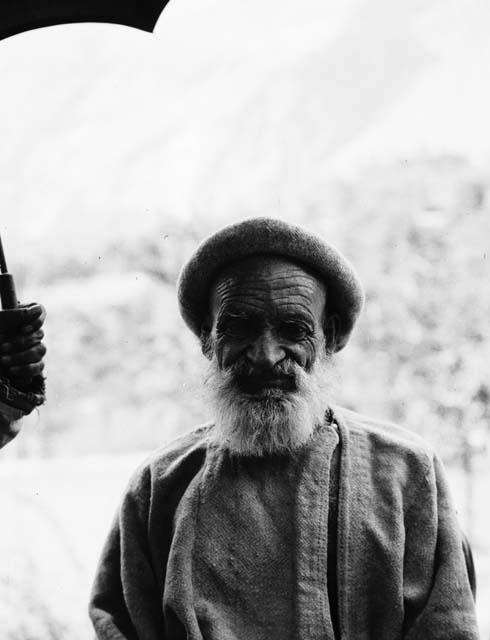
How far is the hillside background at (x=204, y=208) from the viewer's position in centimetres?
264

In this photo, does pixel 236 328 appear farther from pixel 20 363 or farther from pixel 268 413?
pixel 20 363

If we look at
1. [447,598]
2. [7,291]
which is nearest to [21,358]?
[7,291]

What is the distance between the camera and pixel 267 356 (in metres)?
1.63

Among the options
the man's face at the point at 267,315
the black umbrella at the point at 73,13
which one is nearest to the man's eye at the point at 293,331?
the man's face at the point at 267,315

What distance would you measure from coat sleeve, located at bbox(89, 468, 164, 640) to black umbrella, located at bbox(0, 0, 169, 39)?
105 cm

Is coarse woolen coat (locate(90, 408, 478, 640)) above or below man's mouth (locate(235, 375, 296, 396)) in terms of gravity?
below

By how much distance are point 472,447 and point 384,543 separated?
1166 mm

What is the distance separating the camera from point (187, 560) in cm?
164

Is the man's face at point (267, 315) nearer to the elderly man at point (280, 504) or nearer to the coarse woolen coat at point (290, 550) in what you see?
the elderly man at point (280, 504)

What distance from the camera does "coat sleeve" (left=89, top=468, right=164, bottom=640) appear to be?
5.53ft

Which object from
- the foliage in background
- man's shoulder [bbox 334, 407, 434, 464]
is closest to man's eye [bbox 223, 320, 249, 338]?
man's shoulder [bbox 334, 407, 434, 464]

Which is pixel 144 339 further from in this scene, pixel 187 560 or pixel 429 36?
pixel 429 36

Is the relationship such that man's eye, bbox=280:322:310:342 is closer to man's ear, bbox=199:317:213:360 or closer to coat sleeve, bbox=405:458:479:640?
man's ear, bbox=199:317:213:360

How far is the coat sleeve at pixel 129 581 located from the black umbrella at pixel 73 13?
1.05 m
